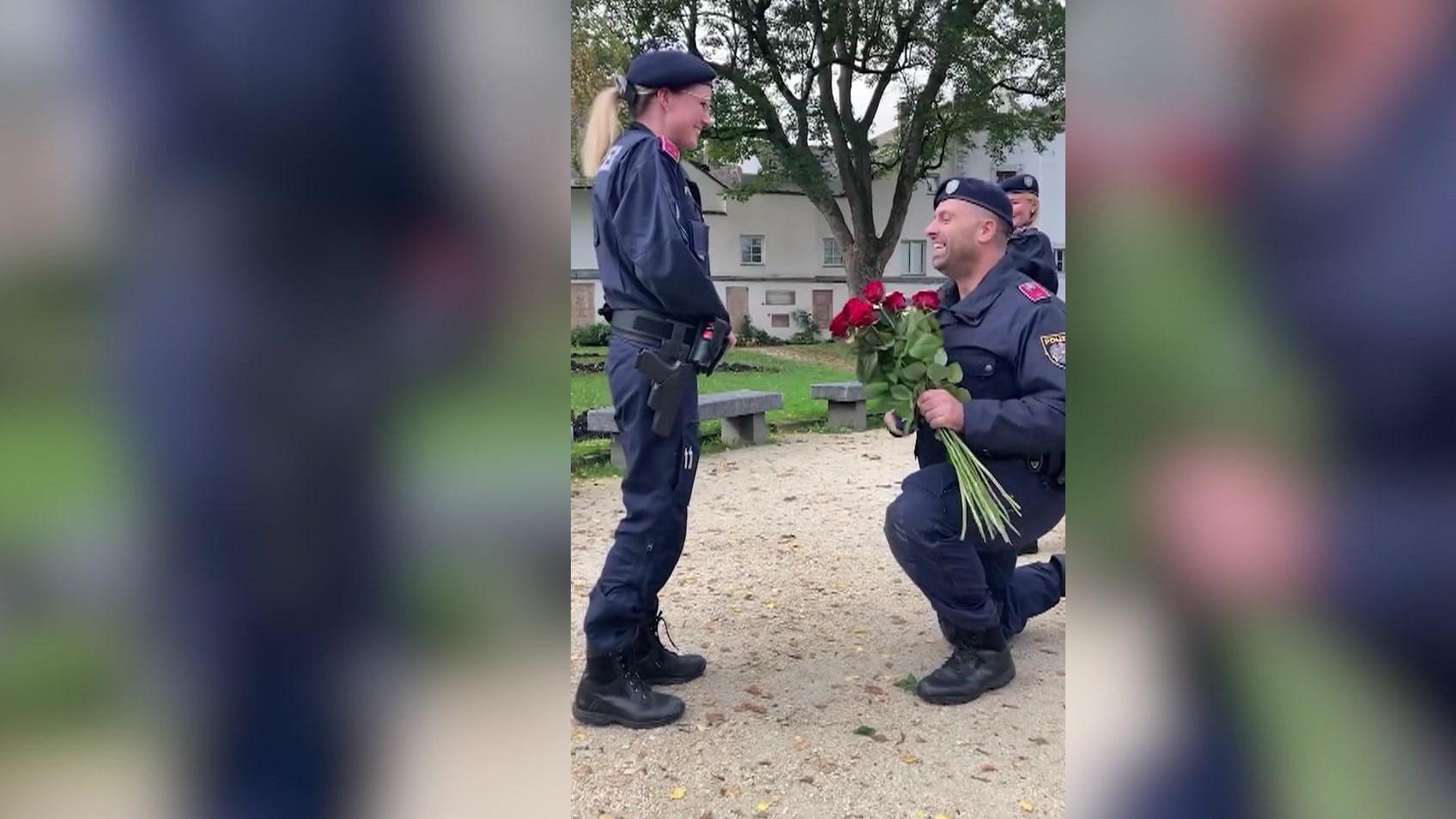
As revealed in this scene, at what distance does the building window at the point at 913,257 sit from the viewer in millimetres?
36000

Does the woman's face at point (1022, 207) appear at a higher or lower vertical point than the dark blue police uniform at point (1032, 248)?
higher

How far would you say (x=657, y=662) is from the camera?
3.75 meters

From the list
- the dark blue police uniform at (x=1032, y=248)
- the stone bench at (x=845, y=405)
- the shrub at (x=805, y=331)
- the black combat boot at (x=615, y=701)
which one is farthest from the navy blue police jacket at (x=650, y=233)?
the shrub at (x=805, y=331)

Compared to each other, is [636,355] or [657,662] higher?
[636,355]

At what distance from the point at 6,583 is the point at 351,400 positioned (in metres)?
0.39

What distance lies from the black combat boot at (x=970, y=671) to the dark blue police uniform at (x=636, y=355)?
954mm

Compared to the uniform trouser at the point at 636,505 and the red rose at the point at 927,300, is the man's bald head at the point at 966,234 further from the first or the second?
the uniform trouser at the point at 636,505

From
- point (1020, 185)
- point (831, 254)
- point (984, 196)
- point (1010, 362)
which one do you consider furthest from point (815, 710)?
point (831, 254)

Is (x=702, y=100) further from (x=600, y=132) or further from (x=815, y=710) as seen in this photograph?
(x=815, y=710)

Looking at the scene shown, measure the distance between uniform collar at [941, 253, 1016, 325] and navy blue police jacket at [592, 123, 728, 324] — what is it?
784mm

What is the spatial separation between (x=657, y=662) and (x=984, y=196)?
1.87 metres

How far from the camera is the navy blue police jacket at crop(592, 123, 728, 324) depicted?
3129mm

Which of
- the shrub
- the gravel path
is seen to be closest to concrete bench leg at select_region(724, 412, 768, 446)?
the gravel path

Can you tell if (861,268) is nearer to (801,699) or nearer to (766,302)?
(766,302)
